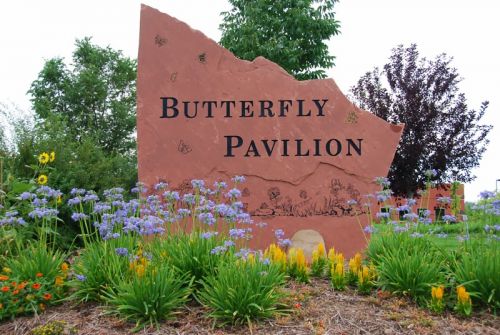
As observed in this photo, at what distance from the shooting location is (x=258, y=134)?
8211mm

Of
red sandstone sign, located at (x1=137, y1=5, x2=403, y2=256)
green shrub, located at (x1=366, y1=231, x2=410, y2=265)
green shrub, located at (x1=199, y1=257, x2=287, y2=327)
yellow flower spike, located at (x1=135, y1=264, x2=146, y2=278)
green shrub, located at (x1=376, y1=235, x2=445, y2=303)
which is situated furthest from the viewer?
red sandstone sign, located at (x1=137, y1=5, x2=403, y2=256)

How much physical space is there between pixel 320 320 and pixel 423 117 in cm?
1391

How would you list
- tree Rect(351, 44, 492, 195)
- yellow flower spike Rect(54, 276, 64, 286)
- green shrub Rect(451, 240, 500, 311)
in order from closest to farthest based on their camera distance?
green shrub Rect(451, 240, 500, 311) → yellow flower spike Rect(54, 276, 64, 286) → tree Rect(351, 44, 492, 195)

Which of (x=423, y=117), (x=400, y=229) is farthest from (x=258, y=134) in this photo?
(x=423, y=117)

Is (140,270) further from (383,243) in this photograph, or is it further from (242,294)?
(383,243)

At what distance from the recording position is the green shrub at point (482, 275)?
5.08m

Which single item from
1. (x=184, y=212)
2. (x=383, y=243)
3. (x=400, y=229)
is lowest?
(x=383, y=243)

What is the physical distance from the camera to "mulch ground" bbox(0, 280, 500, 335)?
15.5 ft

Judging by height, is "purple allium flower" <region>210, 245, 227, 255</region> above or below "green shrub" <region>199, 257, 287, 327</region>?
above

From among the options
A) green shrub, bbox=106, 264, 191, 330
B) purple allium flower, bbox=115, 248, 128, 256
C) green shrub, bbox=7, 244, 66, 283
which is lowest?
green shrub, bbox=106, 264, 191, 330

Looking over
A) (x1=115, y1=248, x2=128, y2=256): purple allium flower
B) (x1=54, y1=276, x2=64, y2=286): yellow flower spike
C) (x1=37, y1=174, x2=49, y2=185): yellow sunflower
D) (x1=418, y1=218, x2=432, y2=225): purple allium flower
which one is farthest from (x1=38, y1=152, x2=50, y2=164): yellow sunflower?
(x1=418, y1=218, x2=432, y2=225): purple allium flower

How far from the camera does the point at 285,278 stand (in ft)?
18.8

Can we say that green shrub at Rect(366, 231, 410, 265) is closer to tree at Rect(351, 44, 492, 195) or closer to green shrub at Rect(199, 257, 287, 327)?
green shrub at Rect(199, 257, 287, 327)

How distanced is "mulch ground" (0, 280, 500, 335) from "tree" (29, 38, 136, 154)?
19.9 meters
